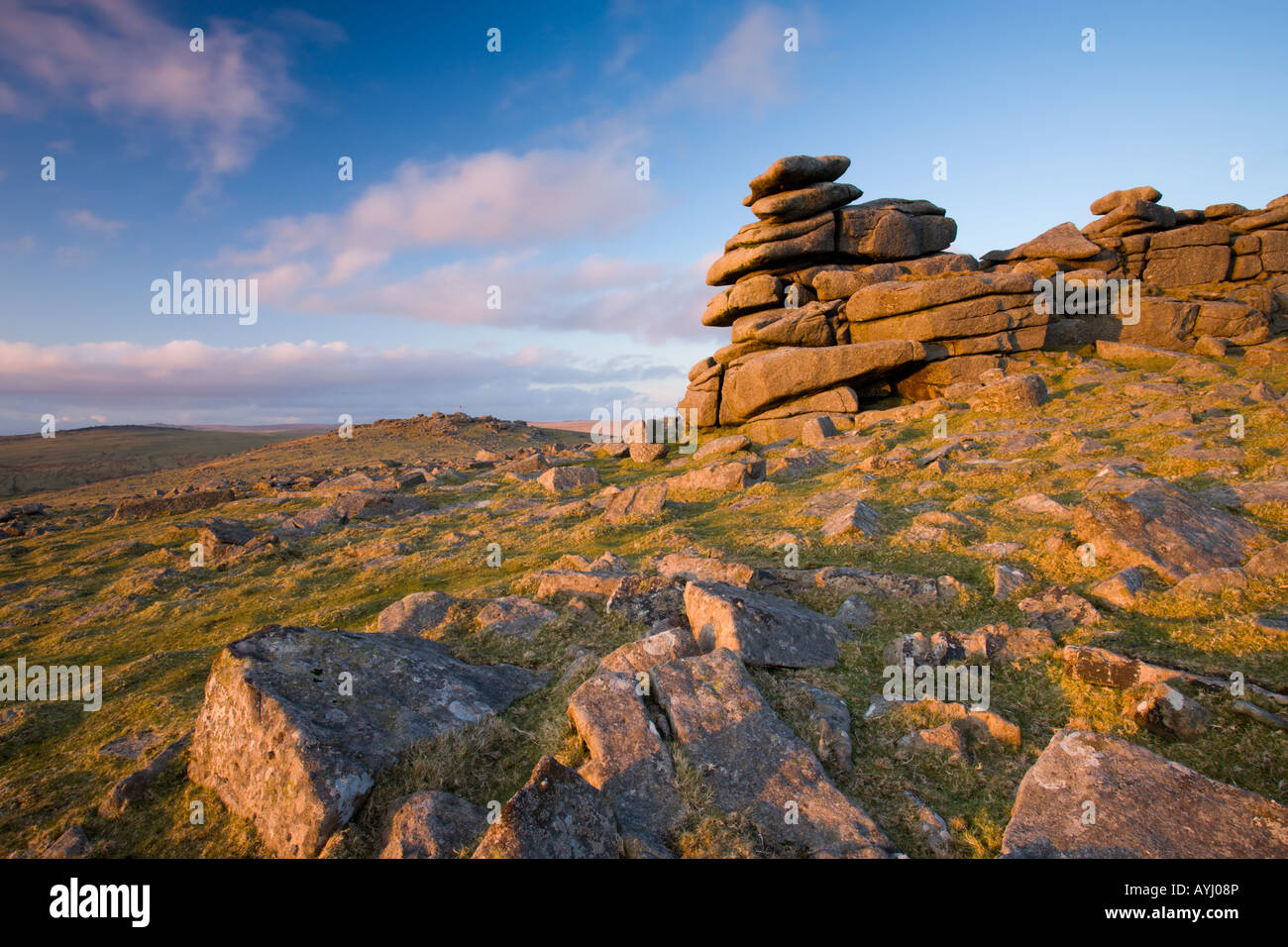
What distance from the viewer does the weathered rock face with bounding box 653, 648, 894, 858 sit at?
17.2 feet

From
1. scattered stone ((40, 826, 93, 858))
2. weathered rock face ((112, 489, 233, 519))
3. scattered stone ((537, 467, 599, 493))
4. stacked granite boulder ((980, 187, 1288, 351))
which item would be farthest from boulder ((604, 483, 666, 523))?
stacked granite boulder ((980, 187, 1288, 351))

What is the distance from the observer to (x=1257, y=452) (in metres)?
15.6

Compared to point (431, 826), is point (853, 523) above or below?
above

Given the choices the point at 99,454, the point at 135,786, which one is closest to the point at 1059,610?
the point at 135,786

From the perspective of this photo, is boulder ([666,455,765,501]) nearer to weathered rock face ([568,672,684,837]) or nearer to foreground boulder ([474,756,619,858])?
weathered rock face ([568,672,684,837])

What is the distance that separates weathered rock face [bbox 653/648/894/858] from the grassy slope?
36 centimetres

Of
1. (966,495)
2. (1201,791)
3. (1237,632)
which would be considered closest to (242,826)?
(1201,791)

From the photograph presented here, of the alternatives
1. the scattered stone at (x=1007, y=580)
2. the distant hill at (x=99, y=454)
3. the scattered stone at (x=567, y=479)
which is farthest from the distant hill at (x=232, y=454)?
the scattered stone at (x=1007, y=580)

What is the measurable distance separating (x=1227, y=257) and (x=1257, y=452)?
43.3 metres

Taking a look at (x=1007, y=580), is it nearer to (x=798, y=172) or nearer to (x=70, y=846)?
(x=70, y=846)

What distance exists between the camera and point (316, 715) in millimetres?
6355

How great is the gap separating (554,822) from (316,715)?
3304mm

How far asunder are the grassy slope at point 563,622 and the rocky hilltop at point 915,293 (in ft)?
34.9
